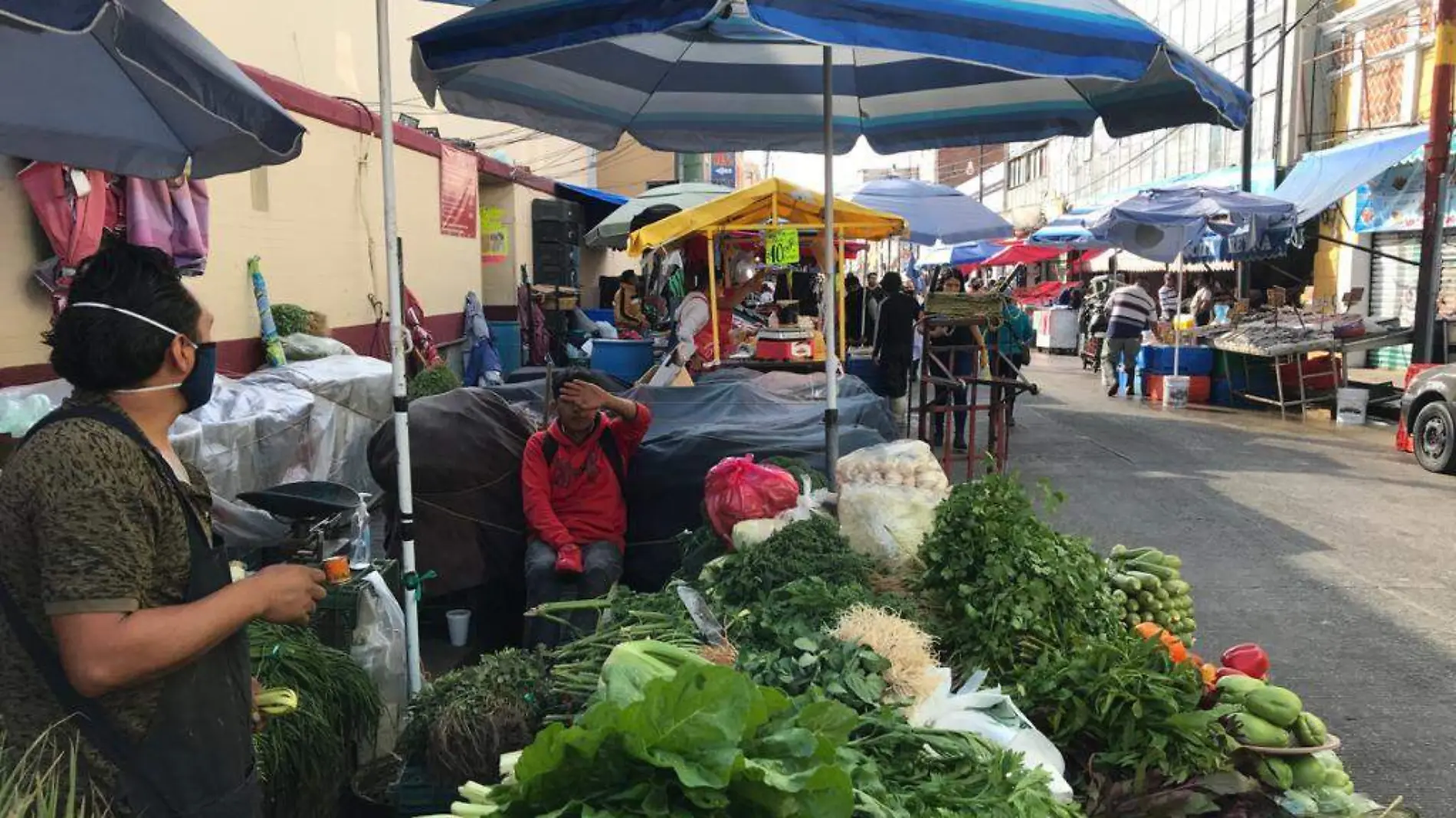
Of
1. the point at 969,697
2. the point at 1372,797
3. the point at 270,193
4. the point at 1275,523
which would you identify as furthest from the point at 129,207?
the point at 1275,523

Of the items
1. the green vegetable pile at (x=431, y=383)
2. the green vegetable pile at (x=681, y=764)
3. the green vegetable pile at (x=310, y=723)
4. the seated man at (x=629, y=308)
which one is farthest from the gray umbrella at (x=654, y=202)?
the green vegetable pile at (x=681, y=764)

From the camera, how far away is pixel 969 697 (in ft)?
8.86

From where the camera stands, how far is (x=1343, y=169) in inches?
652

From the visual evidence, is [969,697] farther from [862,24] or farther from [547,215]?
[547,215]

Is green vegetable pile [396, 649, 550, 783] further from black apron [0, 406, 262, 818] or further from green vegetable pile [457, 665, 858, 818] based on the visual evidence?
green vegetable pile [457, 665, 858, 818]

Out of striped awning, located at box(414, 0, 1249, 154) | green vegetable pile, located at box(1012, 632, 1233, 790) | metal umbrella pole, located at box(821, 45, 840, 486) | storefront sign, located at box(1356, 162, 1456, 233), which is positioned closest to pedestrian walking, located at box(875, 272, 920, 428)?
striped awning, located at box(414, 0, 1249, 154)

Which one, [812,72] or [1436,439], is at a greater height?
[812,72]

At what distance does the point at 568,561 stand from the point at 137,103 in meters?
2.54

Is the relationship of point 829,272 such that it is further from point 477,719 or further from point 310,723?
point 310,723

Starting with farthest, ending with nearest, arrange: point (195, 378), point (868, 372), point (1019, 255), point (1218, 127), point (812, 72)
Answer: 1. point (1019, 255)
2. point (1218, 127)
3. point (868, 372)
4. point (812, 72)
5. point (195, 378)

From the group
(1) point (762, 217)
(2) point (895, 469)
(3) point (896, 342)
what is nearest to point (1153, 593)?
(2) point (895, 469)

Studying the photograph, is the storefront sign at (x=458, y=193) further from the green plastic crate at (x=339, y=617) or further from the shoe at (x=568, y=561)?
the green plastic crate at (x=339, y=617)

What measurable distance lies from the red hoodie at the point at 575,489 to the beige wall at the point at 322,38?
4387 millimetres

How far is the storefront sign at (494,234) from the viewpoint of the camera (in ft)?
59.3
